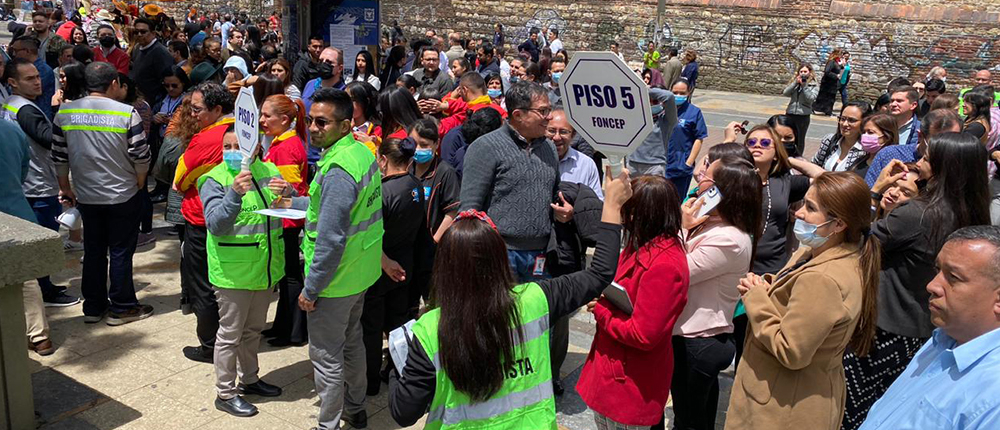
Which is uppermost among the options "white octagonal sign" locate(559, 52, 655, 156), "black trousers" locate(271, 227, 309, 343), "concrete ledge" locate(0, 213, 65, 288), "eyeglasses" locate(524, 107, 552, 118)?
"white octagonal sign" locate(559, 52, 655, 156)

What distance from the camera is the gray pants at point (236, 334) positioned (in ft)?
15.0

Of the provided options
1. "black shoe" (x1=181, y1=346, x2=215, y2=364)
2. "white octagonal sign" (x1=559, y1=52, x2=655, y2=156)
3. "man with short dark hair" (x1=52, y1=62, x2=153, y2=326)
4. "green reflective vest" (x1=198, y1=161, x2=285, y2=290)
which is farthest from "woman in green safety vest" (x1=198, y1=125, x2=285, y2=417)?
"white octagonal sign" (x1=559, y1=52, x2=655, y2=156)

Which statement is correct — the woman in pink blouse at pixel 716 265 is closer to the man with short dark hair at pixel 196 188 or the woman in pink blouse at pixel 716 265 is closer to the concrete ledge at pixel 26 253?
the man with short dark hair at pixel 196 188

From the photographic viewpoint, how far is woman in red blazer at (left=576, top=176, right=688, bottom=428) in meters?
3.39

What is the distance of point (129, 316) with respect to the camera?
236 inches

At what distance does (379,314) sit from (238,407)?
0.96 meters

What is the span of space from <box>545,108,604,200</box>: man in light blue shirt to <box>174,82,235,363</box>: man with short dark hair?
2.12 m

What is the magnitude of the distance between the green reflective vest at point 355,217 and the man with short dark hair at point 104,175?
2239 millimetres

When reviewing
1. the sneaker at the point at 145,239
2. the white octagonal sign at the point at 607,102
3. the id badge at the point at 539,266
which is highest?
the white octagonal sign at the point at 607,102

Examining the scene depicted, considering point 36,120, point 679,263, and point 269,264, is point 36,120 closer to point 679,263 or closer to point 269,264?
point 269,264

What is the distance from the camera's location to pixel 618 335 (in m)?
3.41

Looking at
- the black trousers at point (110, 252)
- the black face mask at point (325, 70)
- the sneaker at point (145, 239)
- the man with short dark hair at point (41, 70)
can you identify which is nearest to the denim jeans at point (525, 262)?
the black trousers at point (110, 252)

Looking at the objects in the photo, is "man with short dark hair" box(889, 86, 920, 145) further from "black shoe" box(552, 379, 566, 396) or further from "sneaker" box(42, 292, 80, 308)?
"sneaker" box(42, 292, 80, 308)

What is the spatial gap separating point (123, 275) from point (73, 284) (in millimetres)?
1166
